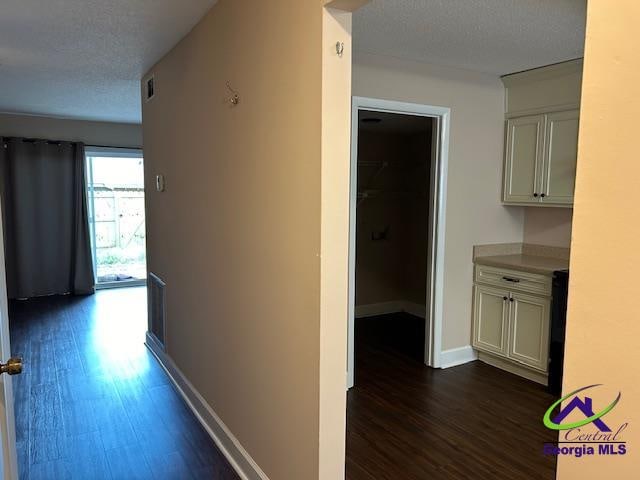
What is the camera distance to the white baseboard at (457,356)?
3855mm

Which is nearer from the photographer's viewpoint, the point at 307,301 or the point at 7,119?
the point at 307,301

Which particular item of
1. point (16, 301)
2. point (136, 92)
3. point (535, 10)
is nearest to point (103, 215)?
point (16, 301)

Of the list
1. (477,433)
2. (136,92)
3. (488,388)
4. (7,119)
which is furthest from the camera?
Answer: (7,119)

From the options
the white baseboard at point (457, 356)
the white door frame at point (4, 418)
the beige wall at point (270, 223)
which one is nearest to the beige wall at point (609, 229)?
the beige wall at point (270, 223)

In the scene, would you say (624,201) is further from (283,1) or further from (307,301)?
(283,1)

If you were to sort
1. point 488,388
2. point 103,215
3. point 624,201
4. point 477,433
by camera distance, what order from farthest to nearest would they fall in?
1. point 103,215
2. point 488,388
3. point 477,433
4. point 624,201

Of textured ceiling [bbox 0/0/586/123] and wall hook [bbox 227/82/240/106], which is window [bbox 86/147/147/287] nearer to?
textured ceiling [bbox 0/0/586/123]

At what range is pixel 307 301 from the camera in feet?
5.75

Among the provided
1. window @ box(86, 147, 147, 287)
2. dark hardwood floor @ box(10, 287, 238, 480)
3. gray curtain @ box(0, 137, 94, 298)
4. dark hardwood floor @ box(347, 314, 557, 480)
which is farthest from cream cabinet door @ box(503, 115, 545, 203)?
gray curtain @ box(0, 137, 94, 298)

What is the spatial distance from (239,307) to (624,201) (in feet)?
6.36

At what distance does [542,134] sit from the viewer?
11.9 ft

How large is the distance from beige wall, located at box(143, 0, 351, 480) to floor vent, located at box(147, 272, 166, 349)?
31.4 inches

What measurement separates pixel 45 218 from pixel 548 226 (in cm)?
626

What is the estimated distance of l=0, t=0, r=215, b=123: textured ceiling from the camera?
2479 millimetres
